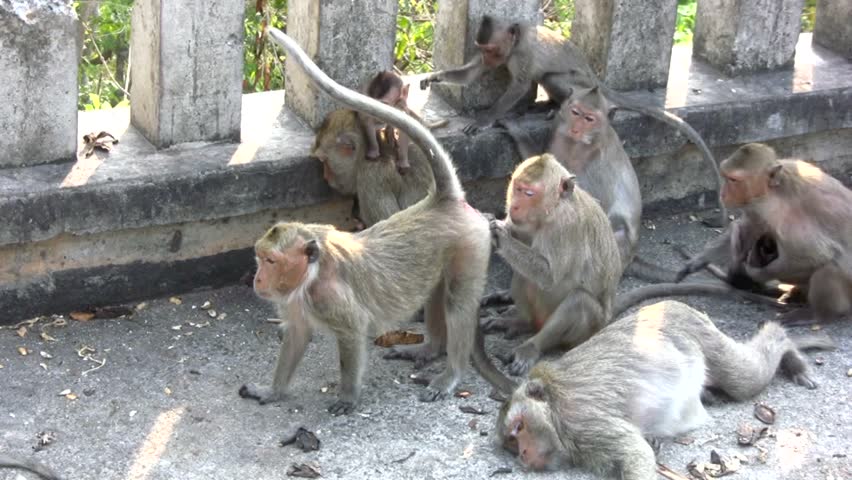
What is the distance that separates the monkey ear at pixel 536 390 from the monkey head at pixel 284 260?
3.32 ft

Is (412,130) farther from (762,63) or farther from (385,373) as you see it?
(762,63)

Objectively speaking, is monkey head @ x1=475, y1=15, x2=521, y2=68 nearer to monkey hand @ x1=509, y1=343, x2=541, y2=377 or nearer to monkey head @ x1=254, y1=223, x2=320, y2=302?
monkey hand @ x1=509, y1=343, x2=541, y2=377

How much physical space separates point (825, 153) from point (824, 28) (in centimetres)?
82

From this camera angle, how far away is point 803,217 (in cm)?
717

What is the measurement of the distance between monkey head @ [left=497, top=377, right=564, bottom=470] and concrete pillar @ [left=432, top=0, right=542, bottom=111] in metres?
2.18

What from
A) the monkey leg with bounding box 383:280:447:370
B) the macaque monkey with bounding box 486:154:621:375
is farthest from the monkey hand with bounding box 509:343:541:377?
the monkey leg with bounding box 383:280:447:370

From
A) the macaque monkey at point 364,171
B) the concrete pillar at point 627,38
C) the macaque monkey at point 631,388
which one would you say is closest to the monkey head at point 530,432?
the macaque monkey at point 631,388

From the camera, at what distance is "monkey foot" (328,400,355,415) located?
6086 millimetres

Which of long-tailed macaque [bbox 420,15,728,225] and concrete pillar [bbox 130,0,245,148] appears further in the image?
long-tailed macaque [bbox 420,15,728,225]

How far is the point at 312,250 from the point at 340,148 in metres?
1.01

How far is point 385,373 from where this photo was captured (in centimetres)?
651

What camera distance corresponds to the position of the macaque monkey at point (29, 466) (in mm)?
5340

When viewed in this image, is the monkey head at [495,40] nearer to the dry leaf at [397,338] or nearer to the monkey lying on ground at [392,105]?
the monkey lying on ground at [392,105]

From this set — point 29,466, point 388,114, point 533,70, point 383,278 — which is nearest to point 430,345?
point 383,278
